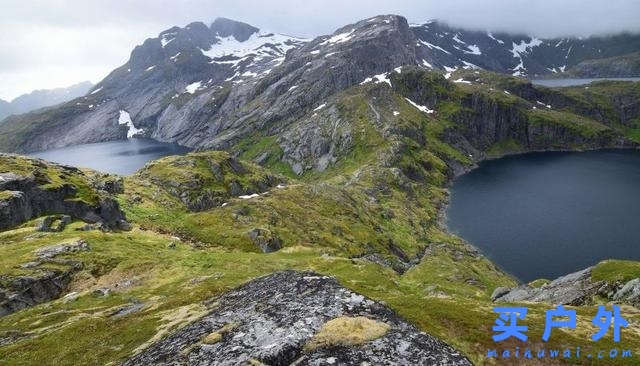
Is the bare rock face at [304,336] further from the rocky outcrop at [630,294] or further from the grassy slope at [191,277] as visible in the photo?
the rocky outcrop at [630,294]

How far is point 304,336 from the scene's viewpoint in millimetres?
24578

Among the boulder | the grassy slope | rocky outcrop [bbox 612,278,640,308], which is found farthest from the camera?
the boulder

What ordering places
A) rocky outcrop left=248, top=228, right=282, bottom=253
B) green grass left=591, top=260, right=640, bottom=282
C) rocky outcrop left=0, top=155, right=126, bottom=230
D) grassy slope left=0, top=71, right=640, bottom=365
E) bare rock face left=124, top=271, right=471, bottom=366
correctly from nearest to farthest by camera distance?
bare rock face left=124, top=271, right=471, bottom=366 < grassy slope left=0, top=71, right=640, bottom=365 < green grass left=591, top=260, right=640, bottom=282 < rocky outcrop left=0, top=155, right=126, bottom=230 < rocky outcrop left=248, top=228, right=282, bottom=253

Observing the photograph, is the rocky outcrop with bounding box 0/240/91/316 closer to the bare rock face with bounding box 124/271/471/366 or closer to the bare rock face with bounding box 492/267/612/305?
the bare rock face with bounding box 124/271/471/366

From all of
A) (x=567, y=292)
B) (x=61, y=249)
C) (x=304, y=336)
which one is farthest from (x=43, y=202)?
(x=567, y=292)

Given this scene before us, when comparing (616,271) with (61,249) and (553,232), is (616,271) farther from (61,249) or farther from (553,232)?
(553,232)

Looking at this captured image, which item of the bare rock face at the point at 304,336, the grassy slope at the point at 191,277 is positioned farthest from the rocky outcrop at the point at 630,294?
the bare rock face at the point at 304,336

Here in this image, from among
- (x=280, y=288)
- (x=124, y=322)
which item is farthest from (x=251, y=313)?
(x=124, y=322)

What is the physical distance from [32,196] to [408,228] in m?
122

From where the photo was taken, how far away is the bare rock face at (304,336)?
22.7 metres

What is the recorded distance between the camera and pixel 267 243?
82500 mm

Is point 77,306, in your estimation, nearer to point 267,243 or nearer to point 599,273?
point 267,243

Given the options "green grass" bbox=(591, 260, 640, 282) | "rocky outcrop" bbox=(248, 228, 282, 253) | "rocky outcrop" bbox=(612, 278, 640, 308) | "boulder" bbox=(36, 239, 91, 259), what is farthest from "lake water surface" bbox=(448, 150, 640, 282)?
"boulder" bbox=(36, 239, 91, 259)

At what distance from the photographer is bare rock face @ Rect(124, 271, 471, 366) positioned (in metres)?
22.7
